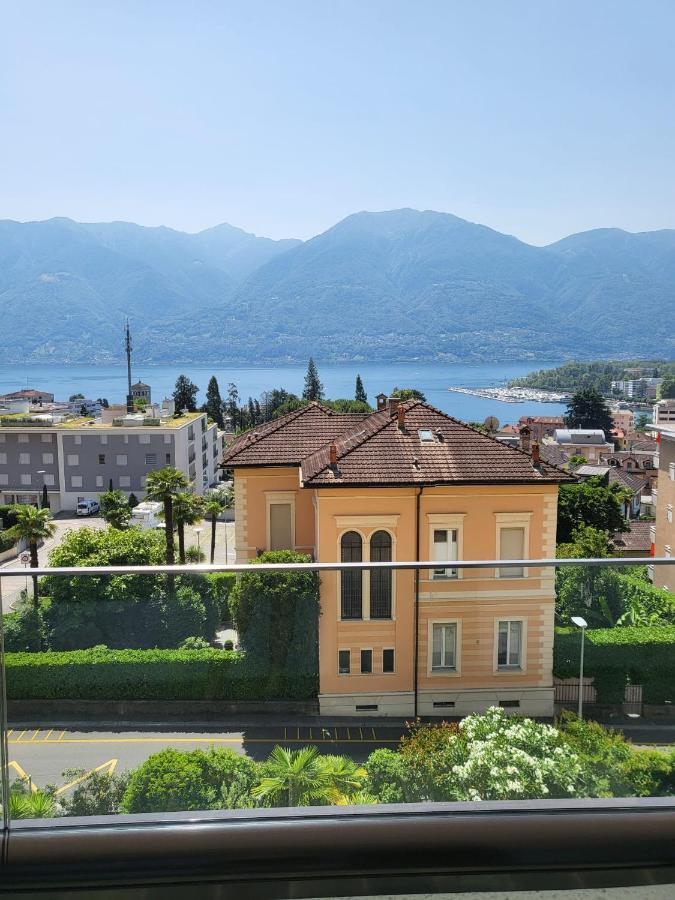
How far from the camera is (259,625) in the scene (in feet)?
7.32

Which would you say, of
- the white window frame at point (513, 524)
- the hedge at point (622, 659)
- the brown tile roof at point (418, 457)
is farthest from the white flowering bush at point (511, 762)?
the brown tile roof at point (418, 457)

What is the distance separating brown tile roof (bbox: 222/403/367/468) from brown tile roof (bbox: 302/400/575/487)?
455 millimetres

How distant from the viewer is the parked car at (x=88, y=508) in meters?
43.2

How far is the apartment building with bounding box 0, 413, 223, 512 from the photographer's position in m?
42.6

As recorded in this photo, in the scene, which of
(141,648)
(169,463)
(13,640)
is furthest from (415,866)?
(169,463)

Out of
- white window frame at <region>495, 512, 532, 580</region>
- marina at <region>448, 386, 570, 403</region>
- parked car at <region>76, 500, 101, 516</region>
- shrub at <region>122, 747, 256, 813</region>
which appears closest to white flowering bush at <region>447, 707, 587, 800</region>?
shrub at <region>122, 747, 256, 813</region>

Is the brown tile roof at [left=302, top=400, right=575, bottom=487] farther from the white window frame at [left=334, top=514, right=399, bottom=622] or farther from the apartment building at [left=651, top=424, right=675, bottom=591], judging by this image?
the apartment building at [left=651, top=424, right=675, bottom=591]

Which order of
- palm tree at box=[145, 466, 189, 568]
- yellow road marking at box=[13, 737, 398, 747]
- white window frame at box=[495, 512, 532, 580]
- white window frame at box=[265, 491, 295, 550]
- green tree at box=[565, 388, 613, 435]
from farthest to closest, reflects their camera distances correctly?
green tree at box=[565, 388, 613, 435], palm tree at box=[145, 466, 189, 568], white window frame at box=[265, 491, 295, 550], white window frame at box=[495, 512, 532, 580], yellow road marking at box=[13, 737, 398, 747]

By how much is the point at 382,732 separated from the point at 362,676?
0.20 metres

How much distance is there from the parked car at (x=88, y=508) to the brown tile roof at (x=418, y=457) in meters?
33.2

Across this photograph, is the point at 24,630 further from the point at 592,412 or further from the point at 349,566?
the point at 592,412

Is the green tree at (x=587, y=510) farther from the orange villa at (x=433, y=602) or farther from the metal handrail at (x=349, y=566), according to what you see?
the metal handrail at (x=349, y=566)

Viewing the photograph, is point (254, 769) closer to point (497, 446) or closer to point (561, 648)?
point (561, 648)

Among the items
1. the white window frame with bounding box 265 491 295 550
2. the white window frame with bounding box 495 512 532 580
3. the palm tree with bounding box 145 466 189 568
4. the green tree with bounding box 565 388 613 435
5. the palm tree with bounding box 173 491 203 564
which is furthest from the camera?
the green tree with bounding box 565 388 613 435
